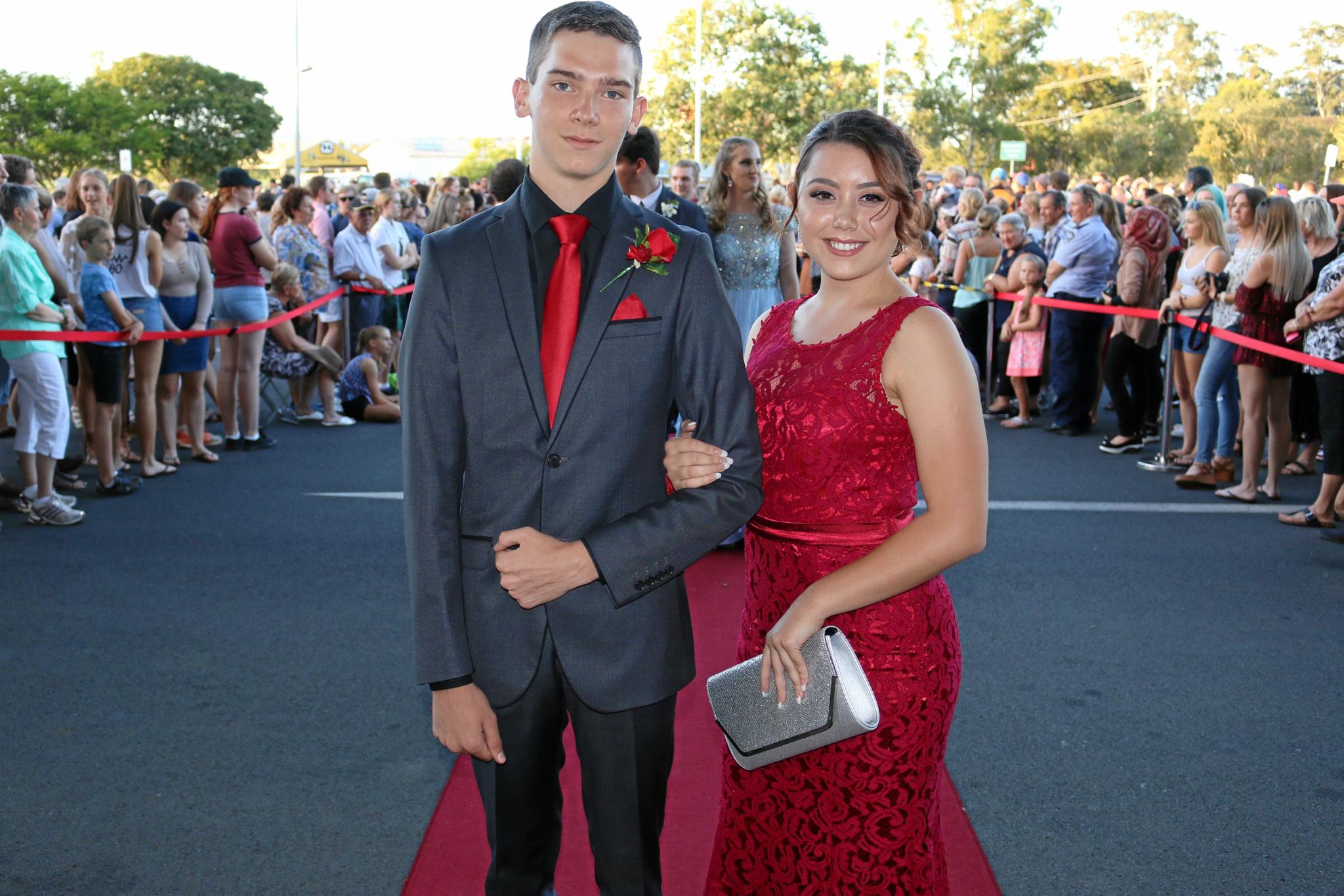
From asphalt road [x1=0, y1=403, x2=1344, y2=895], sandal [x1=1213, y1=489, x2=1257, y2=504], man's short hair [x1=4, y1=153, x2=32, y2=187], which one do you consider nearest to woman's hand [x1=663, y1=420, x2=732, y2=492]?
asphalt road [x1=0, y1=403, x2=1344, y2=895]

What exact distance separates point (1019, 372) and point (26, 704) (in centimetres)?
852

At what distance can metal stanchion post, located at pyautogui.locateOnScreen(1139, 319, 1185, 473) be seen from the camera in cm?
862

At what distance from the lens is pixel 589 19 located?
1998 mm

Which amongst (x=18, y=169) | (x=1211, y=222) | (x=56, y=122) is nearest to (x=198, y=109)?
(x=56, y=122)

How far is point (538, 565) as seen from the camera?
190 cm

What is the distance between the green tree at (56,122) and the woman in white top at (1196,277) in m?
50.8

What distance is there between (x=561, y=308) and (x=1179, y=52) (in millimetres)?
97894

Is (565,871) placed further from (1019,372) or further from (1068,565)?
(1019,372)

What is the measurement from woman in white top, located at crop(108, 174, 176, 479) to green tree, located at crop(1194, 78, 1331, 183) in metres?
43.9

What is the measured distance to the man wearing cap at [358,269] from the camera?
11430 mm

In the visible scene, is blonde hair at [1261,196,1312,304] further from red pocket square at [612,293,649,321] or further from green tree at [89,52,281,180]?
green tree at [89,52,281,180]

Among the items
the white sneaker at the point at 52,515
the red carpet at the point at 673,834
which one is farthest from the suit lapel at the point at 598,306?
the white sneaker at the point at 52,515

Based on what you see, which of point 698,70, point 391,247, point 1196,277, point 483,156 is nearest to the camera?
point 1196,277

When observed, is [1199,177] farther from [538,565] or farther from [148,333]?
[538,565]
